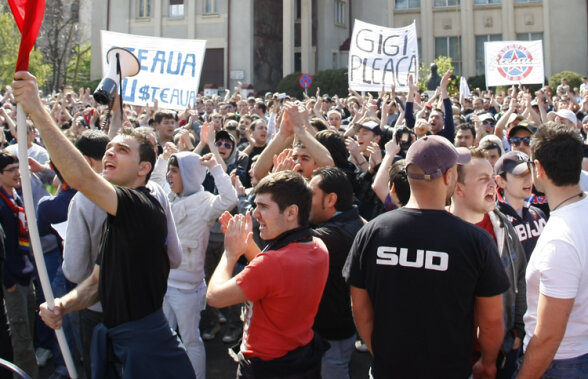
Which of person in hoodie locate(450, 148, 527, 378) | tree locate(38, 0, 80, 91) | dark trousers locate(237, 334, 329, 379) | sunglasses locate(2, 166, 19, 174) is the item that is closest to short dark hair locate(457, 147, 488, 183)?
person in hoodie locate(450, 148, 527, 378)

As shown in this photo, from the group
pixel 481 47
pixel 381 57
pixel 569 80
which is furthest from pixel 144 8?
pixel 381 57

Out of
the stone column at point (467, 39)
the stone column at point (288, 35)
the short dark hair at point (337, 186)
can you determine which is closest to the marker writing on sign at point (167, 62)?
the short dark hair at point (337, 186)

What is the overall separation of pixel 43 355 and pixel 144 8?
127 ft

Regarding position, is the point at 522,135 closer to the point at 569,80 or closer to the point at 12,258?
the point at 12,258

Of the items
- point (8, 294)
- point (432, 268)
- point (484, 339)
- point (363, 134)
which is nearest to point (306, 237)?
point (432, 268)

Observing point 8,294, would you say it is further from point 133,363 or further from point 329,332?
point 329,332

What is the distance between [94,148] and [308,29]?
37078mm

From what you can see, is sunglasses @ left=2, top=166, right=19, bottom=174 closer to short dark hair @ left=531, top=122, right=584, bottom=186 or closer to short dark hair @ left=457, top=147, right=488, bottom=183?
short dark hair @ left=457, top=147, right=488, bottom=183

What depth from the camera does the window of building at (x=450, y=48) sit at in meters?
40.1

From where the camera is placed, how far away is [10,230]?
210 inches

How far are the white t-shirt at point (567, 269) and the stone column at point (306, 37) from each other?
3781 cm

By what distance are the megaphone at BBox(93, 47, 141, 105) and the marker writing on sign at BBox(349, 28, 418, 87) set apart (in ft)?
26.9

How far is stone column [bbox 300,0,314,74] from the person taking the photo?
40.2 metres

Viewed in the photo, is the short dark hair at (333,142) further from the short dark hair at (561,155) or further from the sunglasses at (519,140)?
the short dark hair at (561,155)
